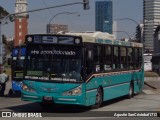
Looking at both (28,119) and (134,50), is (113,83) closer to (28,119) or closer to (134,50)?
(134,50)

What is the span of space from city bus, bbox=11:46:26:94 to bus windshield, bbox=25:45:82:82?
746cm

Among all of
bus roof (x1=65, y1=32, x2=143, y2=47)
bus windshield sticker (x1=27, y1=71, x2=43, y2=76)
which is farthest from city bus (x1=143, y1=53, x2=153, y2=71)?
bus windshield sticker (x1=27, y1=71, x2=43, y2=76)

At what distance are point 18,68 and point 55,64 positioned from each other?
27.6 ft

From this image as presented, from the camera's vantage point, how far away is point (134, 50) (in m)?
23.2

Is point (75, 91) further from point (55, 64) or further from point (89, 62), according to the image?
point (89, 62)

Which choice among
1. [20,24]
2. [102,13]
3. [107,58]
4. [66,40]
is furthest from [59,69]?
[20,24]

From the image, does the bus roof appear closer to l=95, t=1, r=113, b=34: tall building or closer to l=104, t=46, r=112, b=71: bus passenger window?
l=104, t=46, r=112, b=71: bus passenger window

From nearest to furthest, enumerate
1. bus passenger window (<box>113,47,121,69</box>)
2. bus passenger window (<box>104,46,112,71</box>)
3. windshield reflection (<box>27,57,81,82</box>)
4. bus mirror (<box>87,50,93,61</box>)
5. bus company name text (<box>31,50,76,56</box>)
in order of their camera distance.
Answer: windshield reflection (<box>27,57,81,82</box>), bus company name text (<box>31,50,76,56</box>), bus mirror (<box>87,50,93,61</box>), bus passenger window (<box>104,46,112,71</box>), bus passenger window (<box>113,47,121,69</box>)

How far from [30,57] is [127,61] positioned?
21.4 feet

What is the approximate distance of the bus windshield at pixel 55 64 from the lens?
1564 centimetres

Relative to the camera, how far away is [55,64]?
15.8 metres

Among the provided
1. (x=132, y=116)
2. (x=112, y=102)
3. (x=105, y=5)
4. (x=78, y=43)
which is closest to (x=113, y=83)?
(x=112, y=102)

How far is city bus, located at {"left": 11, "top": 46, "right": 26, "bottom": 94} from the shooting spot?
2369 centimetres

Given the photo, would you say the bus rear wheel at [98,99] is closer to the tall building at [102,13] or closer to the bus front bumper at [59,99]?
the bus front bumper at [59,99]
